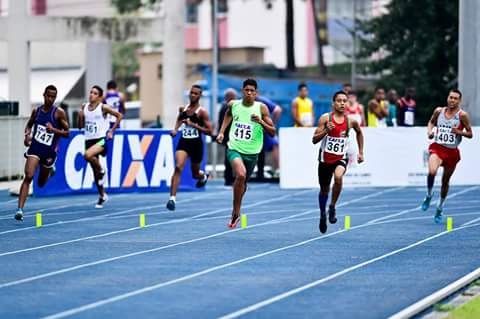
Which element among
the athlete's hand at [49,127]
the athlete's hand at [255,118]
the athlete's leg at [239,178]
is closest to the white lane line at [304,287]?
the athlete's leg at [239,178]

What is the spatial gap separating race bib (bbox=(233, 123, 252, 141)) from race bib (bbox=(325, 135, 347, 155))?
1.16 metres

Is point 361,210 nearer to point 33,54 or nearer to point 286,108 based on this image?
point 286,108

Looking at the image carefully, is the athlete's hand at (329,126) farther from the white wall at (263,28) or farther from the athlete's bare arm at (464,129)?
the white wall at (263,28)

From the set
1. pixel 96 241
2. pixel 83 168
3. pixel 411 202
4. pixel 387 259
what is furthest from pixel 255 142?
pixel 83 168

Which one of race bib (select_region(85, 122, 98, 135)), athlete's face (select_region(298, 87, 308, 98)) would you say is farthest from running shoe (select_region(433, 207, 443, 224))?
athlete's face (select_region(298, 87, 308, 98))

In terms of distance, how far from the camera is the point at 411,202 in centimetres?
2589

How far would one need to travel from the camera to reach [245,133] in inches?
782

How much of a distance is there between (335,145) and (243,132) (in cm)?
134

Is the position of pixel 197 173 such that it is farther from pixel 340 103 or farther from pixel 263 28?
pixel 263 28

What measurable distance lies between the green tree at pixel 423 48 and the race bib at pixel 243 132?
28.5m

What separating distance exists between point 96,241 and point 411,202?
28.6 ft

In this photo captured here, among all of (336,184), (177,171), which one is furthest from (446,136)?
(177,171)

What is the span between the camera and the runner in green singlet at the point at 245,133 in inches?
778

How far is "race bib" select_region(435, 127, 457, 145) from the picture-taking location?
2180 centimetres
